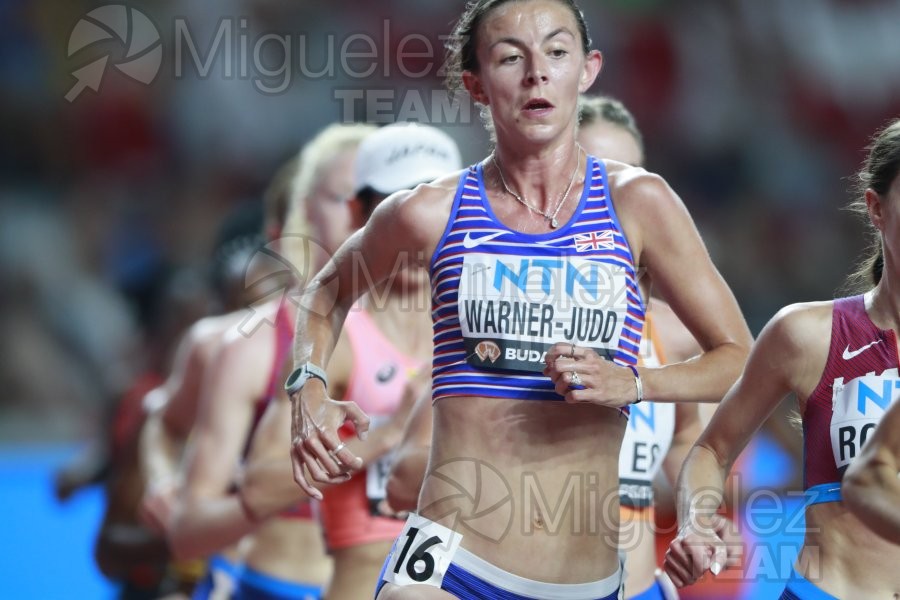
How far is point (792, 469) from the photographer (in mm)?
5332

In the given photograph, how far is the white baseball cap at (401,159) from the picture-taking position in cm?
460

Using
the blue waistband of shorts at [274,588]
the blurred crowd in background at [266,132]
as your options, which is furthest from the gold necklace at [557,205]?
the blurred crowd in background at [266,132]

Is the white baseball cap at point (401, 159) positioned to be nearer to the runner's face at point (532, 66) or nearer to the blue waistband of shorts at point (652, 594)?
the runner's face at point (532, 66)

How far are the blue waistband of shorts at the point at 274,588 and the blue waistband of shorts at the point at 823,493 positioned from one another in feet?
8.32

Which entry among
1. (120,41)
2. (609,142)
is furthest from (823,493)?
(120,41)

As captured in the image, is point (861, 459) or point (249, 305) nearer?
point (861, 459)

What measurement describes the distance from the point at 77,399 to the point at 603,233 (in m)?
10.2

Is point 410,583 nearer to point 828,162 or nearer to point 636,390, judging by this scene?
point 636,390

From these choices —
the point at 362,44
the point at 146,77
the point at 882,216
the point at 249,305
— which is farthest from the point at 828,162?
the point at 882,216

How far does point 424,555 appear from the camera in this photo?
333 centimetres

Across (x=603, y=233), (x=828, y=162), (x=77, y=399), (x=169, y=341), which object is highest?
(x=828, y=162)

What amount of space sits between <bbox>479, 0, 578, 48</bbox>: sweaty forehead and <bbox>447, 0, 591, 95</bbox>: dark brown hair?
2 cm

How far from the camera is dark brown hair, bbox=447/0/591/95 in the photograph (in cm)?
348

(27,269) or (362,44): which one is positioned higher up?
(362,44)
